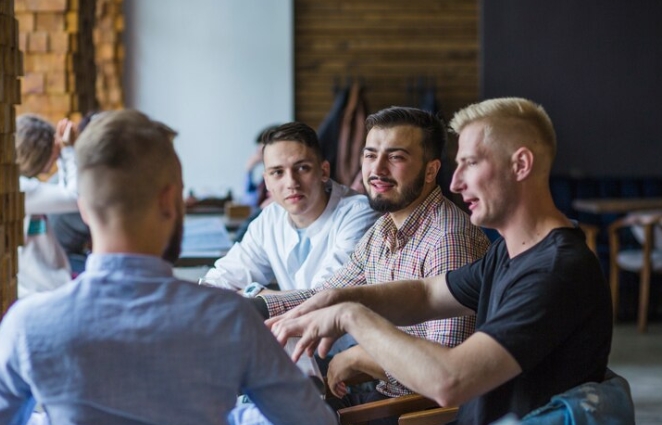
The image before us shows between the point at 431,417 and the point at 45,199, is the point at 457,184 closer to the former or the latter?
the point at 431,417

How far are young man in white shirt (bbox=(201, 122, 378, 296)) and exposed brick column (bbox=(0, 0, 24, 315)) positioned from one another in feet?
2.26

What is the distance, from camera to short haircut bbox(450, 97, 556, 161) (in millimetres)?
1968

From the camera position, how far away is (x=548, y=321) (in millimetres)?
1777

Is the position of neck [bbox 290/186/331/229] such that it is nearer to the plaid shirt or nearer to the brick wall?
the plaid shirt

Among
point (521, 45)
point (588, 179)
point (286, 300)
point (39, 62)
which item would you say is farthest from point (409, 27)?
point (286, 300)

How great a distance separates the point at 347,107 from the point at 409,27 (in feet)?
3.49

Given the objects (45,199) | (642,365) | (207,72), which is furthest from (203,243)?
(207,72)

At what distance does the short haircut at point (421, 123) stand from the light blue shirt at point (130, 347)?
4.95 feet

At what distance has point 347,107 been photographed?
7789 millimetres

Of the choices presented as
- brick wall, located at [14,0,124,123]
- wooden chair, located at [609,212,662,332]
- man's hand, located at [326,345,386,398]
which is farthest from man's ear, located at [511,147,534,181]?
wooden chair, located at [609,212,662,332]

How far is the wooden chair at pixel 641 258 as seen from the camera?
21.0 ft

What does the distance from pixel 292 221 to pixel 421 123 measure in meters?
0.75

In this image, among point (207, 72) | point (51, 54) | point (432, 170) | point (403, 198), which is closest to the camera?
point (403, 198)

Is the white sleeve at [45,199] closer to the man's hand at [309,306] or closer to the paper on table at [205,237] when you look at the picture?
A: the paper on table at [205,237]
